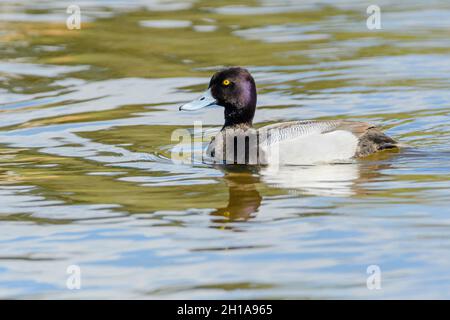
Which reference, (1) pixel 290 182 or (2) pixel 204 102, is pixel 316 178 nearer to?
(1) pixel 290 182

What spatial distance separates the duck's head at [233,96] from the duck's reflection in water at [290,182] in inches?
40.6

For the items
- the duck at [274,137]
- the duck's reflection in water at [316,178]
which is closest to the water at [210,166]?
the duck's reflection in water at [316,178]

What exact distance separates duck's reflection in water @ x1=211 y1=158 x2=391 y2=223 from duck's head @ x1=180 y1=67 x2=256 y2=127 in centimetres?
103

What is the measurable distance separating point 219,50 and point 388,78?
332 centimetres

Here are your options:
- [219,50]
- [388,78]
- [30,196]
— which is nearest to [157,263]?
[30,196]

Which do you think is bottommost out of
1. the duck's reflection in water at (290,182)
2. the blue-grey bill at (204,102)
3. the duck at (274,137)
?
the duck's reflection in water at (290,182)

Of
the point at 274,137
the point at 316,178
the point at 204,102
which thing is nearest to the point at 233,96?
the point at 204,102

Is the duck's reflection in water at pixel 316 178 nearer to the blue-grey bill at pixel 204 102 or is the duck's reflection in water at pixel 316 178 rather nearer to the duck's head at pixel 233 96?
the duck's head at pixel 233 96

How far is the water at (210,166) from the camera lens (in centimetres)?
869

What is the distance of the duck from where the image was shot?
40.4 ft

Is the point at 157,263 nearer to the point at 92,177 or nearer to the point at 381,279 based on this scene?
the point at 381,279

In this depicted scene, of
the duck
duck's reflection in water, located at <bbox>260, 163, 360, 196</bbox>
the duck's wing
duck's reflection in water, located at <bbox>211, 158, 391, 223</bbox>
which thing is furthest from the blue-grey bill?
duck's reflection in water, located at <bbox>260, 163, 360, 196</bbox>

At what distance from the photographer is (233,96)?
1308 cm
